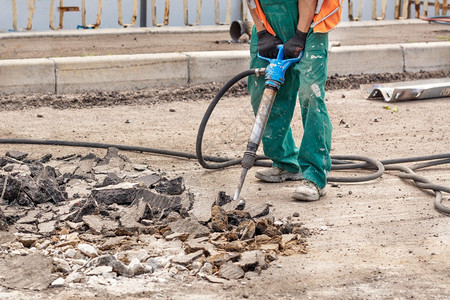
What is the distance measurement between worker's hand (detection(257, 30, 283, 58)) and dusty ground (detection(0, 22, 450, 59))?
4601 millimetres

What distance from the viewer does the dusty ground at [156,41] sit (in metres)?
9.95

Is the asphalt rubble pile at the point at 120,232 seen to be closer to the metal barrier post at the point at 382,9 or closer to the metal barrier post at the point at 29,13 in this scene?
the metal barrier post at the point at 29,13

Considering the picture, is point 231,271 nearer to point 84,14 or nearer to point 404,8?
point 84,14

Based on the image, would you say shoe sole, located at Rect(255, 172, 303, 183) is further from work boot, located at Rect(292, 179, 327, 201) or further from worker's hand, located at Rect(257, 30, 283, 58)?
worker's hand, located at Rect(257, 30, 283, 58)

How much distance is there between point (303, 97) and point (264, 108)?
12.7 inches

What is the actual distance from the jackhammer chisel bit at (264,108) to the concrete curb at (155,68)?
12.7 ft

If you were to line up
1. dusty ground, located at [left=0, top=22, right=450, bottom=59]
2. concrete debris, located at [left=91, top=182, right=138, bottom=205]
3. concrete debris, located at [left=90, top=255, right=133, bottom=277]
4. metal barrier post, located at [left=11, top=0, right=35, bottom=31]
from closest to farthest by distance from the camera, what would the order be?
1. concrete debris, located at [left=90, top=255, right=133, bottom=277]
2. concrete debris, located at [left=91, top=182, right=138, bottom=205]
3. dusty ground, located at [left=0, top=22, right=450, bottom=59]
4. metal barrier post, located at [left=11, top=0, right=35, bottom=31]

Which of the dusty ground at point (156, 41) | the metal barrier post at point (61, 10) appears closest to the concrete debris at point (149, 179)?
the dusty ground at point (156, 41)

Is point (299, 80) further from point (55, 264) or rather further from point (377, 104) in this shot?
point (377, 104)

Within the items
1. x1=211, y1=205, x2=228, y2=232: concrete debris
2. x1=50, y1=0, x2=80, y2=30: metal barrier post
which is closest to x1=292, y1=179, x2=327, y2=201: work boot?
x1=211, y1=205, x2=228, y2=232: concrete debris

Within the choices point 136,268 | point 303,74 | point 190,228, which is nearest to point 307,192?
point 303,74

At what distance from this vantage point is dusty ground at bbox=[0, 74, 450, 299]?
3.74m

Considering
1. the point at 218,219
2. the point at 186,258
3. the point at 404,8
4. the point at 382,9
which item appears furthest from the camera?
the point at 404,8

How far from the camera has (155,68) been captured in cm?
882
